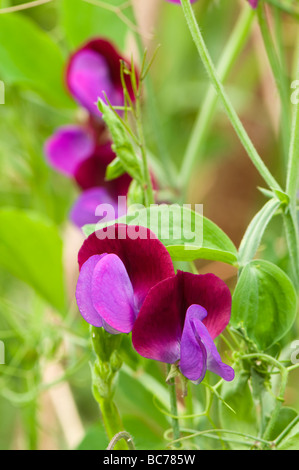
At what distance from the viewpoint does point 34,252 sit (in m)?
0.58

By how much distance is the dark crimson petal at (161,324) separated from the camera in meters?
0.30

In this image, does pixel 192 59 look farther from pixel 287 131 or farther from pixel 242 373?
pixel 242 373

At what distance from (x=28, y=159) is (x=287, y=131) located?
1.09ft

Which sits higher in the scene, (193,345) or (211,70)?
(211,70)

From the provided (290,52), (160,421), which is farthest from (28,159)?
(290,52)

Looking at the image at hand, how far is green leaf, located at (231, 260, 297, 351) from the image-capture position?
13.0 inches

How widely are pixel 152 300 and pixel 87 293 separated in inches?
1.3

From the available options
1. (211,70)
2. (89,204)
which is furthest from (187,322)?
(89,204)

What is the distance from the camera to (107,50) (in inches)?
21.5

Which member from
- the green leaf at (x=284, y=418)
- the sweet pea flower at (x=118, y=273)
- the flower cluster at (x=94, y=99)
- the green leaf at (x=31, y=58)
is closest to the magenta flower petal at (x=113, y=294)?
the sweet pea flower at (x=118, y=273)

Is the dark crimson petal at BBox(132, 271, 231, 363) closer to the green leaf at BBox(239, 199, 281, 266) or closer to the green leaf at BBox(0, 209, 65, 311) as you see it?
the green leaf at BBox(239, 199, 281, 266)

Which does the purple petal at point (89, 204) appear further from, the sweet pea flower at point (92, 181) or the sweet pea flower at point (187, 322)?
the sweet pea flower at point (187, 322)

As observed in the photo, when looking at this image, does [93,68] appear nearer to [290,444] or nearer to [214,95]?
[214,95]

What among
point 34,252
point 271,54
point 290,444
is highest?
point 271,54
